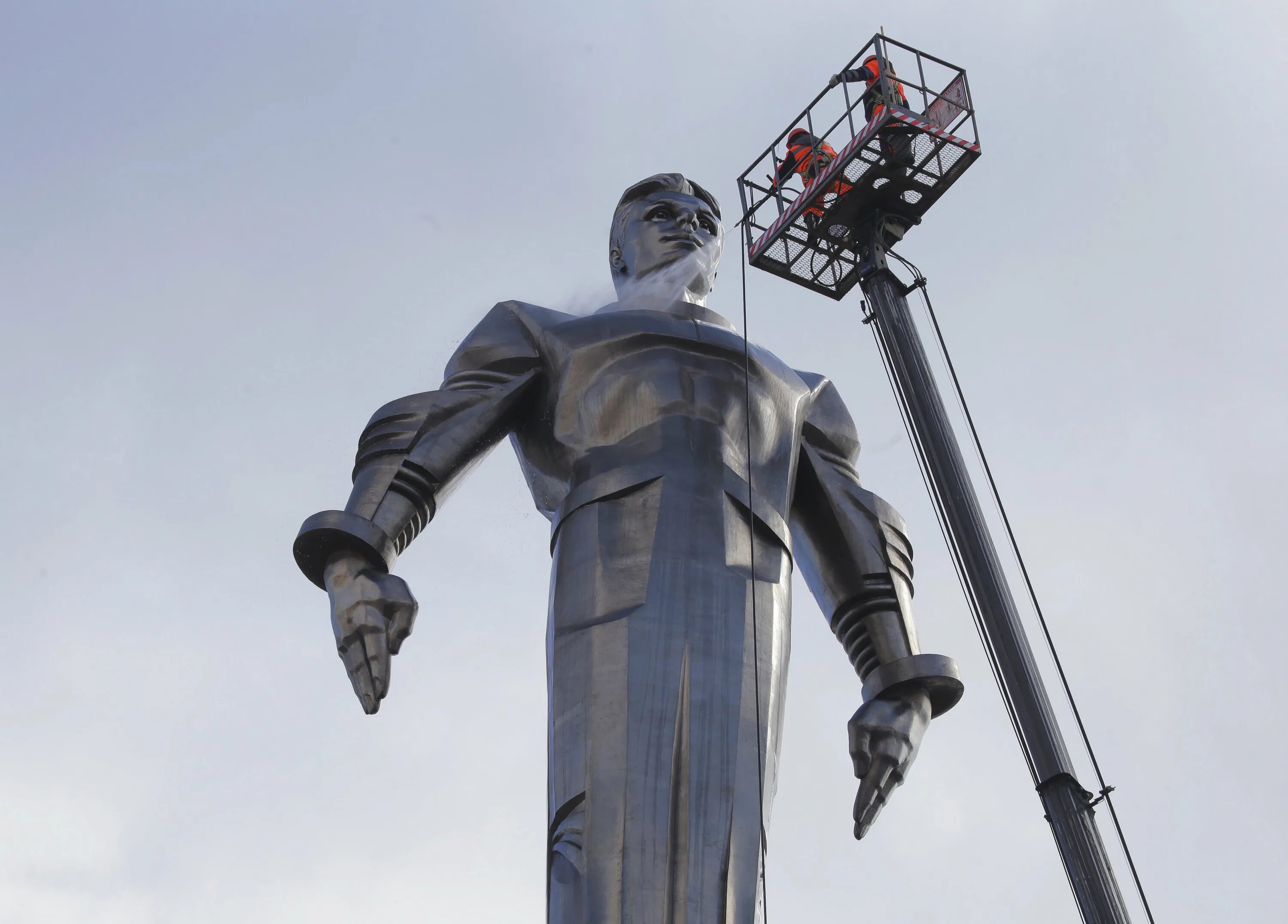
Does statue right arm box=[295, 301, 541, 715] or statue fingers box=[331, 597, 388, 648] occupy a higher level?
statue right arm box=[295, 301, 541, 715]

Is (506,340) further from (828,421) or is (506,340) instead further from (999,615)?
(999,615)

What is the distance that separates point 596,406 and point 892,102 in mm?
10158

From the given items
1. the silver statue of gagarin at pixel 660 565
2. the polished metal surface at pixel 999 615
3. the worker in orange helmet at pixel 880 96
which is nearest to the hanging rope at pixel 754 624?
the silver statue of gagarin at pixel 660 565

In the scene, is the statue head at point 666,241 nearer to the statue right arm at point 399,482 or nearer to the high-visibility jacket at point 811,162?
the statue right arm at point 399,482

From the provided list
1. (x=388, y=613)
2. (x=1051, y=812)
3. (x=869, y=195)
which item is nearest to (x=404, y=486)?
(x=388, y=613)

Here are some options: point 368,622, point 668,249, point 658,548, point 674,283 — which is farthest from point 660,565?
point 668,249

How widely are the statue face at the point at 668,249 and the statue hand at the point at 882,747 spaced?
1.93 m

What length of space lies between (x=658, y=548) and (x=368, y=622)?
1007 millimetres

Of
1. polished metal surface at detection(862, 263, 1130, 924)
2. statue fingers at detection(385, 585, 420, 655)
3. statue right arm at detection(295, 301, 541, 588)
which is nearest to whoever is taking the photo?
statue fingers at detection(385, 585, 420, 655)

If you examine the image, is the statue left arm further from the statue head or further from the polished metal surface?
the polished metal surface

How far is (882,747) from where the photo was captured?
248 inches

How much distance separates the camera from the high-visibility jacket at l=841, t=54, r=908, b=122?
16125 millimetres

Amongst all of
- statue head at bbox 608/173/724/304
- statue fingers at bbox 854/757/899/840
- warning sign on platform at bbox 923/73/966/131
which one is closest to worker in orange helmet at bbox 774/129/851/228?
warning sign on platform at bbox 923/73/966/131

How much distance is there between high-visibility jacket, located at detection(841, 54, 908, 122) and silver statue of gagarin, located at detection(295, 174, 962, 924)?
9.07 metres
